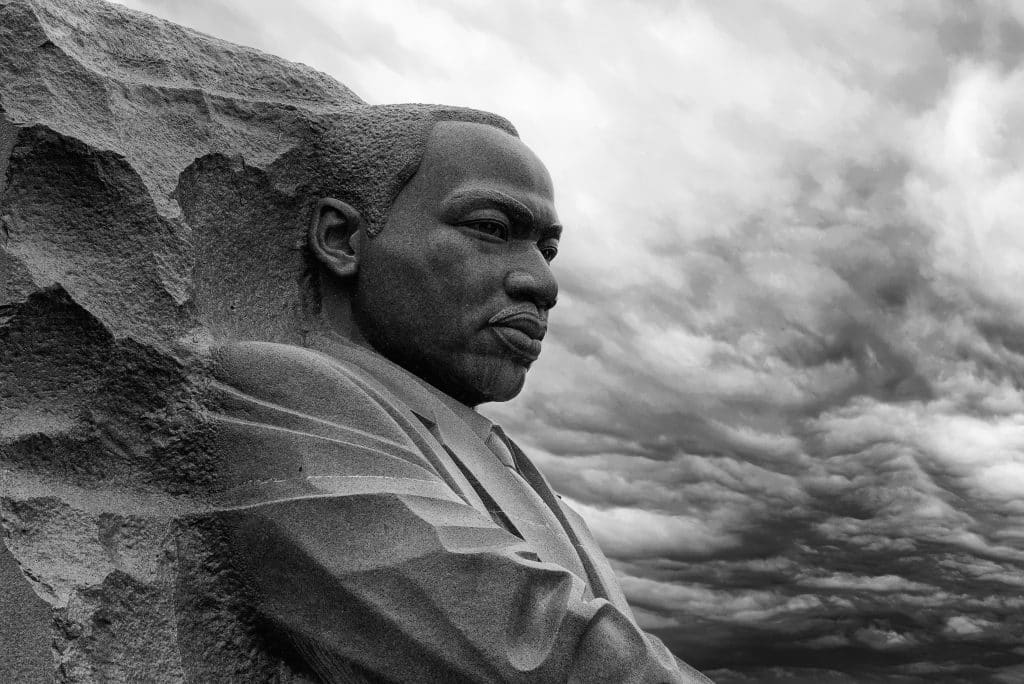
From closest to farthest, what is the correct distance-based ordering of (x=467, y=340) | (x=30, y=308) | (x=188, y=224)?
(x=30, y=308), (x=188, y=224), (x=467, y=340)

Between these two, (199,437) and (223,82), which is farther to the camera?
(223,82)

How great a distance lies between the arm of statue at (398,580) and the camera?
391cm

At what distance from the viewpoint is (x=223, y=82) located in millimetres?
5258

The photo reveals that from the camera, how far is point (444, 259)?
5043 millimetres

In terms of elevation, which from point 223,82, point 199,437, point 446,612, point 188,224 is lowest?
point 446,612

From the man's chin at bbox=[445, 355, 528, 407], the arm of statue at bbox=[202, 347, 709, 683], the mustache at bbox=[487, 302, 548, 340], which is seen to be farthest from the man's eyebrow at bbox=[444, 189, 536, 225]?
the arm of statue at bbox=[202, 347, 709, 683]

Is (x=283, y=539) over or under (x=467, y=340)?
under

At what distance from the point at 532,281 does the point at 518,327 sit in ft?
0.66

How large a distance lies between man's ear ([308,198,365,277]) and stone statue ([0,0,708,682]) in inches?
0.4

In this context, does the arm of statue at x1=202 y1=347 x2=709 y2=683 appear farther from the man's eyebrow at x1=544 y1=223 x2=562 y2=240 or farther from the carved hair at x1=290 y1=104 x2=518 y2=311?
the man's eyebrow at x1=544 y1=223 x2=562 y2=240

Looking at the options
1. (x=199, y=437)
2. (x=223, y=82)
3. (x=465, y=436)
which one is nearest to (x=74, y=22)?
(x=223, y=82)

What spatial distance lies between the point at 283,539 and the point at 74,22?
2.30 meters

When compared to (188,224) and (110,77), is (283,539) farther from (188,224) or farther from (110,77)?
(110,77)

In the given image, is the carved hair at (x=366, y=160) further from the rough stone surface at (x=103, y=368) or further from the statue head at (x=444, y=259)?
the rough stone surface at (x=103, y=368)
